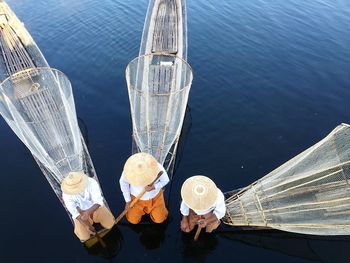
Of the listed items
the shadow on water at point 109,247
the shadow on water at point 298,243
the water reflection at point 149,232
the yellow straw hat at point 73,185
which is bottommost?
the shadow on water at point 109,247

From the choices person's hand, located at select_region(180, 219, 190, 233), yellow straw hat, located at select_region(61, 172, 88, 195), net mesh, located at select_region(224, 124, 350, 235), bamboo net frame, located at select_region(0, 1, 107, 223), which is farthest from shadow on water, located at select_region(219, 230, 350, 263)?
bamboo net frame, located at select_region(0, 1, 107, 223)

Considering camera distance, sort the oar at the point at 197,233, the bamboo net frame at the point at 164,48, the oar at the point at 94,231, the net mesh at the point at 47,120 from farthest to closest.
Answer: the bamboo net frame at the point at 164,48 → the net mesh at the point at 47,120 → the oar at the point at 197,233 → the oar at the point at 94,231

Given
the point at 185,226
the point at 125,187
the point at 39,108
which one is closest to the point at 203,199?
the point at 185,226

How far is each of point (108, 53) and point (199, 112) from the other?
7051 mm

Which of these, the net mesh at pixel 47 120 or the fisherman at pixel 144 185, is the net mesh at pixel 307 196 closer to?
the fisherman at pixel 144 185

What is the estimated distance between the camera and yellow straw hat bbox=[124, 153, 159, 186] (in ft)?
23.6

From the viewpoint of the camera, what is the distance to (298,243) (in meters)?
8.90

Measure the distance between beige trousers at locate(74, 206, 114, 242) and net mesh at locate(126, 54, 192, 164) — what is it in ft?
8.04

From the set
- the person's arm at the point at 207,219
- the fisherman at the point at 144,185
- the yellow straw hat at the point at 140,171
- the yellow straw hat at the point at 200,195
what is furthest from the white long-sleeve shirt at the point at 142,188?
the person's arm at the point at 207,219

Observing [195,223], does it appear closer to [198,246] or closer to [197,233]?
[197,233]

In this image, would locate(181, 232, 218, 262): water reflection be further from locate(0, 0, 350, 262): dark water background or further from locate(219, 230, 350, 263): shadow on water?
locate(219, 230, 350, 263): shadow on water

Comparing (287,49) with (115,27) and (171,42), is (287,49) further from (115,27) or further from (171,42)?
(115,27)

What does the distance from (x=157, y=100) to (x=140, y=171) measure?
516 cm

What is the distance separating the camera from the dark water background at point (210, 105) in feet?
28.9
